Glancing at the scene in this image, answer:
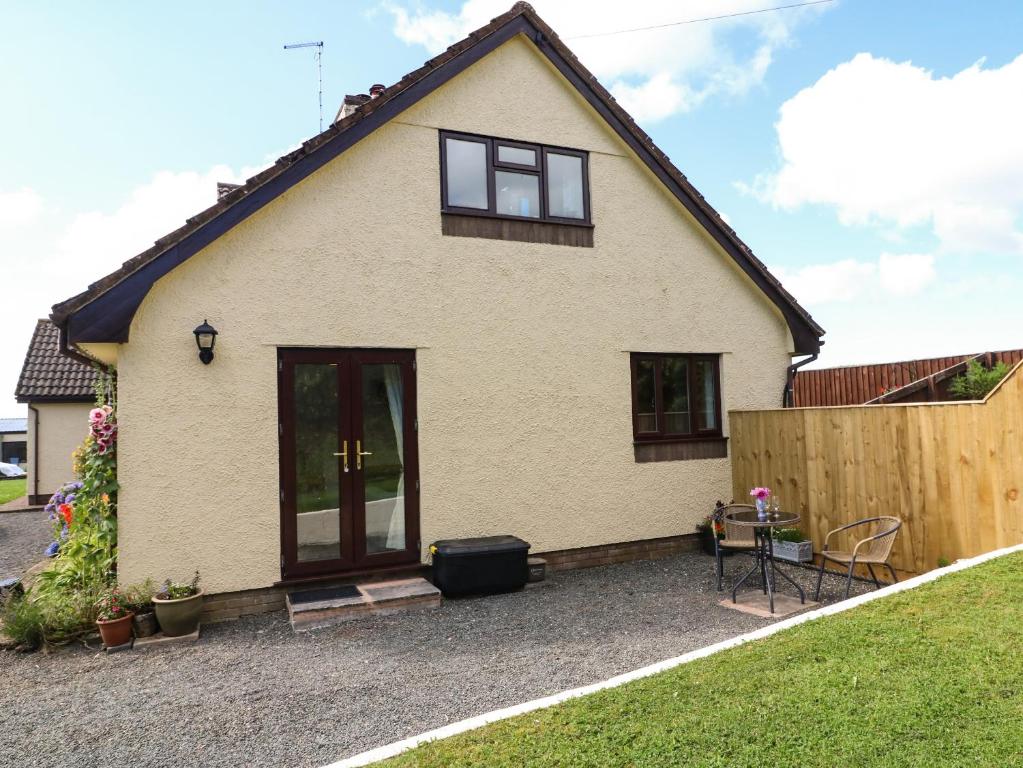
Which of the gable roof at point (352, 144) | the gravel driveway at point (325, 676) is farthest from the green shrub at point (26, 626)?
the gable roof at point (352, 144)

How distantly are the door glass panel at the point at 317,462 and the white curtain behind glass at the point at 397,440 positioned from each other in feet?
2.12

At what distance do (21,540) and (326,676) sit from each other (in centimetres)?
1097

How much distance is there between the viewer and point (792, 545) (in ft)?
27.1

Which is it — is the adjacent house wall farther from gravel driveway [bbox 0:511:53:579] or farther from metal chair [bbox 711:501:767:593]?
metal chair [bbox 711:501:767:593]

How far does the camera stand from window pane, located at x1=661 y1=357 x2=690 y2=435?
9578mm

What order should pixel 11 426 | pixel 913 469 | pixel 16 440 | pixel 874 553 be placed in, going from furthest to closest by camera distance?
pixel 11 426, pixel 16 440, pixel 913 469, pixel 874 553

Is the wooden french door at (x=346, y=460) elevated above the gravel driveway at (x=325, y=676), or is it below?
above

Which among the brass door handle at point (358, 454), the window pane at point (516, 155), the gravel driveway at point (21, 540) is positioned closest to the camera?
the brass door handle at point (358, 454)

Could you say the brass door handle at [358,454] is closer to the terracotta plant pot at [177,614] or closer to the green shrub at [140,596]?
the terracotta plant pot at [177,614]

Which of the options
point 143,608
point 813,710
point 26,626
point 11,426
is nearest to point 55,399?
point 26,626

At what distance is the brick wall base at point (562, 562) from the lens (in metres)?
6.80

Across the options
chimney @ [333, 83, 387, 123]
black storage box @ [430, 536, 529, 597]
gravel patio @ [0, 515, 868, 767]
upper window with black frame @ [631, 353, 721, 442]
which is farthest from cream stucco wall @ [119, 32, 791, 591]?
chimney @ [333, 83, 387, 123]

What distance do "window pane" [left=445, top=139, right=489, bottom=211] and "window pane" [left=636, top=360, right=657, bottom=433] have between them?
131 inches

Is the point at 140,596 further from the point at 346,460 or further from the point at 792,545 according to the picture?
the point at 792,545
